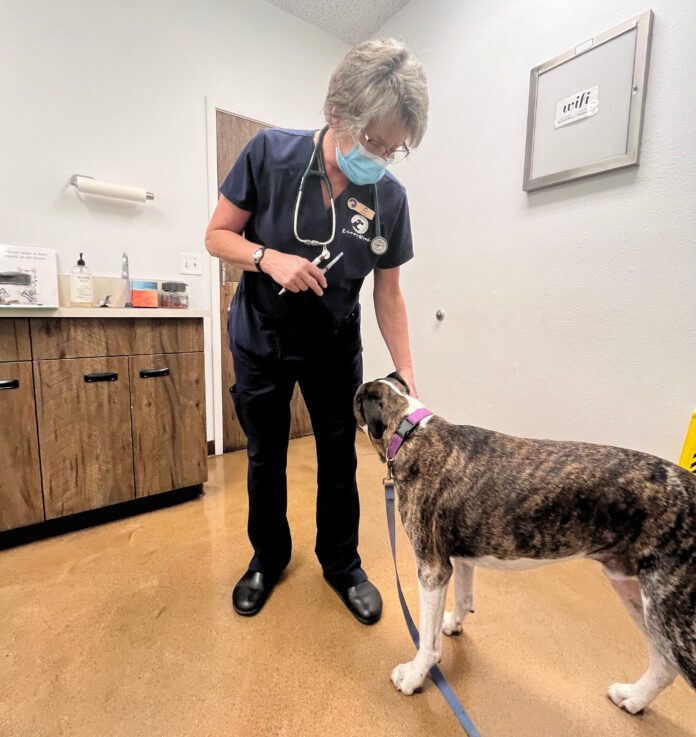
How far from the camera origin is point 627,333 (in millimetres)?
1471

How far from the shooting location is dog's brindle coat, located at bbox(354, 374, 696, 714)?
725 mm

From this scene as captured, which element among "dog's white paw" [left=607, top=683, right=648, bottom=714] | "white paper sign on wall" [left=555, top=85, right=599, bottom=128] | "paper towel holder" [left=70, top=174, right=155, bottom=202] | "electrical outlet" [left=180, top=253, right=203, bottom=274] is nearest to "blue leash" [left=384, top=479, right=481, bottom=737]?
"dog's white paw" [left=607, top=683, right=648, bottom=714]

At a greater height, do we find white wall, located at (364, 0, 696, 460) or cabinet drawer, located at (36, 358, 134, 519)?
white wall, located at (364, 0, 696, 460)

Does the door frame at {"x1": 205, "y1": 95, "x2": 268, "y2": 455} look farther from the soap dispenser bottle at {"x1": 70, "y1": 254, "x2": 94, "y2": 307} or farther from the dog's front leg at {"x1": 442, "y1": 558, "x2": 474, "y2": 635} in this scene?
the dog's front leg at {"x1": 442, "y1": 558, "x2": 474, "y2": 635}

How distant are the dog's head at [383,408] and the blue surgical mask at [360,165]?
518mm

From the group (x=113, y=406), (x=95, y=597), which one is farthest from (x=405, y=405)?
(x=113, y=406)

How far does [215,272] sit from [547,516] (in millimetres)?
2203

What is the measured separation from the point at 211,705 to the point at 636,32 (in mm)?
2418

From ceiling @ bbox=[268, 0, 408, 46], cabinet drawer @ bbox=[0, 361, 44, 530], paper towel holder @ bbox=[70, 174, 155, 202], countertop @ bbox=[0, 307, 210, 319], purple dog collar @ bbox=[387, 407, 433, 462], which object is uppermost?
ceiling @ bbox=[268, 0, 408, 46]

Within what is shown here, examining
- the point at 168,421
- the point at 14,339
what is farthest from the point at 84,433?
the point at 14,339

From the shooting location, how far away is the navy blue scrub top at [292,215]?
975 millimetres

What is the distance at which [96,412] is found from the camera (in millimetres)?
1591

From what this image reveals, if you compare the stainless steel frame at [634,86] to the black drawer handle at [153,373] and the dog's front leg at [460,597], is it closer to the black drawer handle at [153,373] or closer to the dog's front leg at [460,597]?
the dog's front leg at [460,597]

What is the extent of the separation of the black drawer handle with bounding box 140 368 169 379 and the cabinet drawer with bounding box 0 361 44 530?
38 cm
